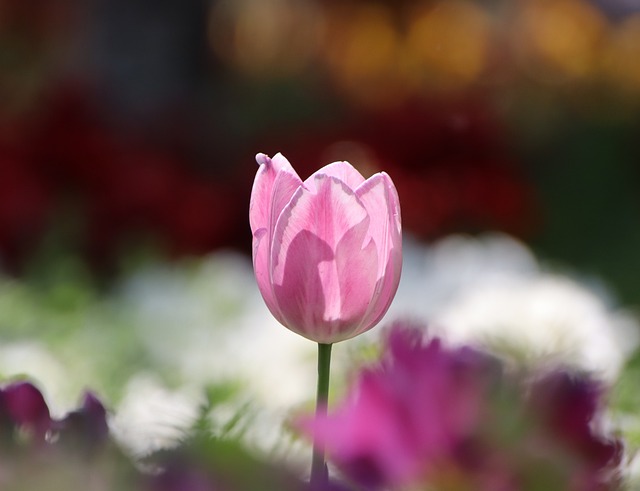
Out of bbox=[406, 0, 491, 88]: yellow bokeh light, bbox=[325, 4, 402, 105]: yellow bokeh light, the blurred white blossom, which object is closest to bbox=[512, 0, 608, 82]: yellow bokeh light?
bbox=[406, 0, 491, 88]: yellow bokeh light

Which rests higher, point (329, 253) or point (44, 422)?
point (329, 253)

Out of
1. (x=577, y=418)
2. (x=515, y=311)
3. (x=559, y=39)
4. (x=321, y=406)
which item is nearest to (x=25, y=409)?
(x=321, y=406)

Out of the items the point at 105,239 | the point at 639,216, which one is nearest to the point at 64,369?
the point at 105,239

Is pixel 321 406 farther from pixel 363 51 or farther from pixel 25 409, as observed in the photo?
pixel 363 51

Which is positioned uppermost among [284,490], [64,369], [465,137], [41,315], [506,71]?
[506,71]

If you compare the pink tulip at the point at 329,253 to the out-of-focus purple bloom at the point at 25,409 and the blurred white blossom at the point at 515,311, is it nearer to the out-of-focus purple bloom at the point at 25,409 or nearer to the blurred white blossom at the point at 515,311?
the out-of-focus purple bloom at the point at 25,409

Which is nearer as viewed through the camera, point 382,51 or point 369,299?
→ point 369,299

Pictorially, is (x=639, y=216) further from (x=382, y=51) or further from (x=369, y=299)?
(x=369, y=299)
